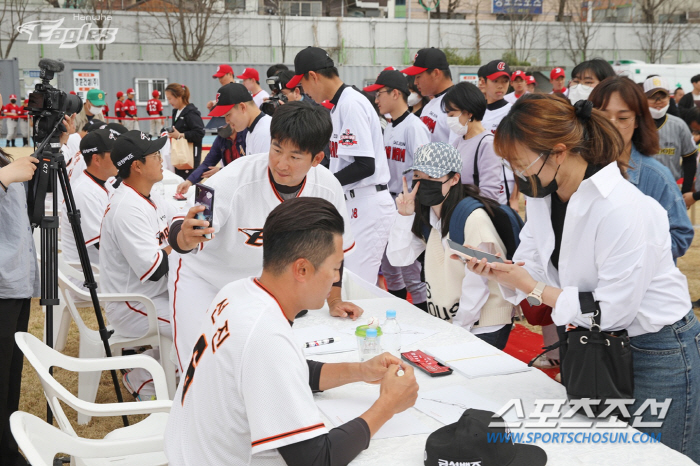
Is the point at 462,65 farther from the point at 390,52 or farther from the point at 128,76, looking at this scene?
the point at 128,76

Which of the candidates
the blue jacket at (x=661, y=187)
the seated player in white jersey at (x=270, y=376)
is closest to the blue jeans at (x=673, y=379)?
the seated player in white jersey at (x=270, y=376)

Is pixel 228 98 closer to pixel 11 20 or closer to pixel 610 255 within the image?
pixel 610 255

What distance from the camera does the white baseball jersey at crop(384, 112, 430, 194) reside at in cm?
478

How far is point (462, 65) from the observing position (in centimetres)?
2430

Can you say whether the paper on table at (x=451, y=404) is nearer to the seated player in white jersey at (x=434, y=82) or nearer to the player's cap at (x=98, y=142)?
the player's cap at (x=98, y=142)

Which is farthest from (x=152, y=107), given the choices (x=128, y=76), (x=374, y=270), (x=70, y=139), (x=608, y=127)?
(x=608, y=127)

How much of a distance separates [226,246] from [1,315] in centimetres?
95

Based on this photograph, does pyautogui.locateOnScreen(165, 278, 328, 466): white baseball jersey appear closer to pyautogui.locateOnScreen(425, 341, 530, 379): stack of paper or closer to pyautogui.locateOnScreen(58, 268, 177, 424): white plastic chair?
pyautogui.locateOnScreen(425, 341, 530, 379): stack of paper

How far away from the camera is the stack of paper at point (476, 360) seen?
2.21 meters

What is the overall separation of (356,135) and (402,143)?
65 centimetres

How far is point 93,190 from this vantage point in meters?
4.30

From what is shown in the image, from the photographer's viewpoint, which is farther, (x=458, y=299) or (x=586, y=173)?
(x=458, y=299)

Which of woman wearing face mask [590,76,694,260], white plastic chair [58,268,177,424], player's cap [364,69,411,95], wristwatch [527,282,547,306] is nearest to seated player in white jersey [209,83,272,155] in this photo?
player's cap [364,69,411,95]

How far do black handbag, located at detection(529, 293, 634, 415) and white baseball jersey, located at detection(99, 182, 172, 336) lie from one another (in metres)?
2.35
